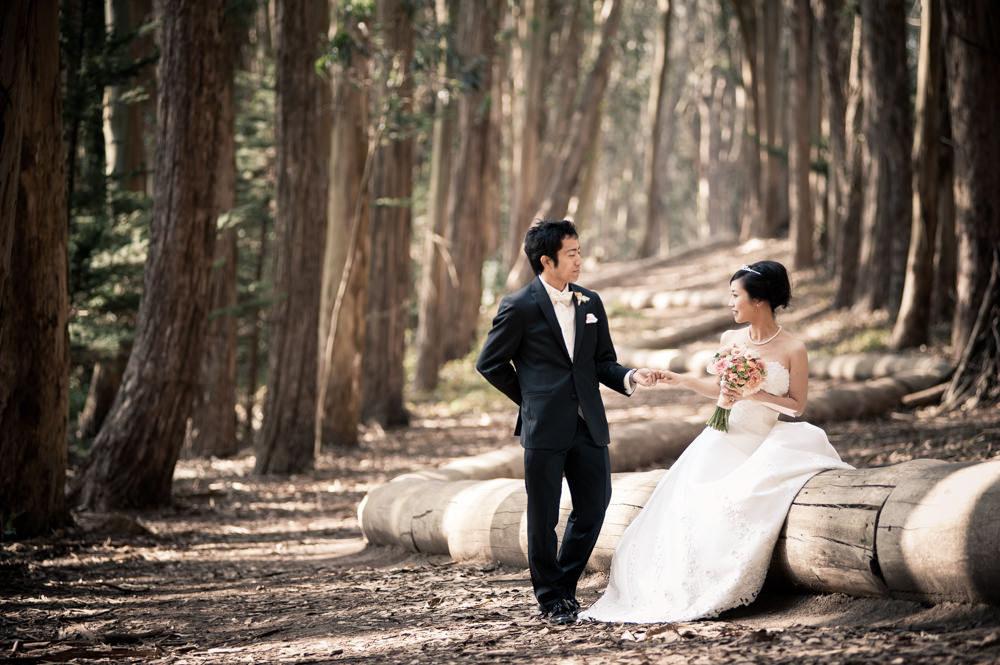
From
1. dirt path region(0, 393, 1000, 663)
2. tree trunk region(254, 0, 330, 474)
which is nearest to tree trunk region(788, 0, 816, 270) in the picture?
dirt path region(0, 393, 1000, 663)

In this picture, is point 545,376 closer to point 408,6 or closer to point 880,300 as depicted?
point 408,6

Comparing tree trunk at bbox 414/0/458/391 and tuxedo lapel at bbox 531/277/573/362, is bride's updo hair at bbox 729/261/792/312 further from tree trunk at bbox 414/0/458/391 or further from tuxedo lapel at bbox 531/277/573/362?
tree trunk at bbox 414/0/458/391

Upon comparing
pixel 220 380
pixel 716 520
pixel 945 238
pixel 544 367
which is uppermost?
pixel 945 238

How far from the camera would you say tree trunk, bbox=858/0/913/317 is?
622 inches

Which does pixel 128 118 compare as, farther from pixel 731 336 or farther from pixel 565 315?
pixel 731 336

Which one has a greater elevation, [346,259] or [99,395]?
[346,259]

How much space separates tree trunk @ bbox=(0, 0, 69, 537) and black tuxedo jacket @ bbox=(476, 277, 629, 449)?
4.15m

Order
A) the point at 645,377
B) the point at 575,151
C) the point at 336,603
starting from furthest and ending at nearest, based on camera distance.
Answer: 1. the point at 575,151
2. the point at 336,603
3. the point at 645,377

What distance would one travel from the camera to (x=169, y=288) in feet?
30.2

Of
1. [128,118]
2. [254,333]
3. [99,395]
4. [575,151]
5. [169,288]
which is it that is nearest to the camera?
[169,288]

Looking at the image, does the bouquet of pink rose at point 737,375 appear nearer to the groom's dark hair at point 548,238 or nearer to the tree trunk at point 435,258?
the groom's dark hair at point 548,238

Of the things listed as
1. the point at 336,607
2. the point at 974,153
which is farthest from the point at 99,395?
the point at 974,153

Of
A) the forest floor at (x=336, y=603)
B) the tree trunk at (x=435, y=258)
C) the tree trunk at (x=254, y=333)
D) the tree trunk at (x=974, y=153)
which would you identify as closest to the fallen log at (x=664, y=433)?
the forest floor at (x=336, y=603)

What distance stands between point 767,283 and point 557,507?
5.29 feet
